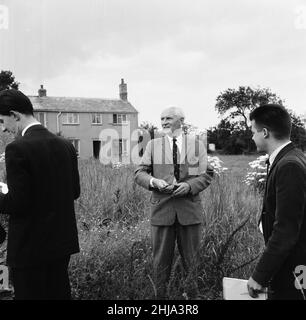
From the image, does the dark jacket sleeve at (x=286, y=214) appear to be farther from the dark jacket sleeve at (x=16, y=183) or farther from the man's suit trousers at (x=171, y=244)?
the man's suit trousers at (x=171, y=244)

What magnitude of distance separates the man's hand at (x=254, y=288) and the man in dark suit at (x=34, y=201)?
978mm

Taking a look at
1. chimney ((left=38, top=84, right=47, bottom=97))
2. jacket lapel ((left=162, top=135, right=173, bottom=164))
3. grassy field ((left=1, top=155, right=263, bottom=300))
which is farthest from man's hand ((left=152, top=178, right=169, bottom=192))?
chimney ((left=38, top=84, right=47, bottom=97))

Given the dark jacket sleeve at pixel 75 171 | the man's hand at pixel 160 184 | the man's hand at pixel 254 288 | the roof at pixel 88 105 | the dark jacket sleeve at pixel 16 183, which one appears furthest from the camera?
the roof at pixel 88 105

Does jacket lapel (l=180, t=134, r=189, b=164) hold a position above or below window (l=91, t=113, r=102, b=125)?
below

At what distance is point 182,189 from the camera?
3.29 meters

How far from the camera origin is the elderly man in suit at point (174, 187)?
132 inches

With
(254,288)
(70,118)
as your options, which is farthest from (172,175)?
(70,118)

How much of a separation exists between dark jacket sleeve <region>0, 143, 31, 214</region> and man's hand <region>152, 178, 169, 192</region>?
1.34 metres

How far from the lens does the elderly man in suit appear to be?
11.0 ft

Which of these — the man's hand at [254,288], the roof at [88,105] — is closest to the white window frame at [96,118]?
the roof at [88,105]

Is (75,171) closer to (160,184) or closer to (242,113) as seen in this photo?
(160,184)

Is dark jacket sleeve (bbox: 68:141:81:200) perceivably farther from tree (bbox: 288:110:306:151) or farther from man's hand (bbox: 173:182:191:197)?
tree (bbox: 288:110:306:151)

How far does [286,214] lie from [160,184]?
4.95 feet
